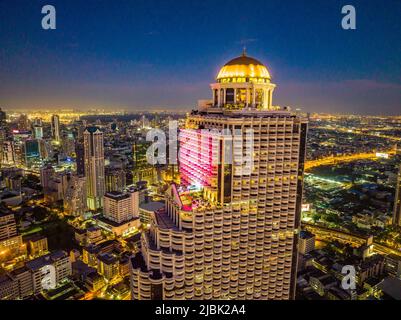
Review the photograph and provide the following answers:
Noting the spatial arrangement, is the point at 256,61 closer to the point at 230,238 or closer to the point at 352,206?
the point at 230,238

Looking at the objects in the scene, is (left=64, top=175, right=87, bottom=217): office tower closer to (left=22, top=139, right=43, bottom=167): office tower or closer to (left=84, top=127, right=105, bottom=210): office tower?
(left=84, top=127, right=105, bottom=210): office tower

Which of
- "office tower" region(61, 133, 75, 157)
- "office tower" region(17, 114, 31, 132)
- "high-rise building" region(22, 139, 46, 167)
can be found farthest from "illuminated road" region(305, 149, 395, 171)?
"office tower" region(17, 114, 31, 132)

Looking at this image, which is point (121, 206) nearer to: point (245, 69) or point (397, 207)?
point (245, 69)

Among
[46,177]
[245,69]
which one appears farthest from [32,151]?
[245,69]

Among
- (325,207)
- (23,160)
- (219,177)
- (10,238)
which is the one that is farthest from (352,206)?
(23,160)
